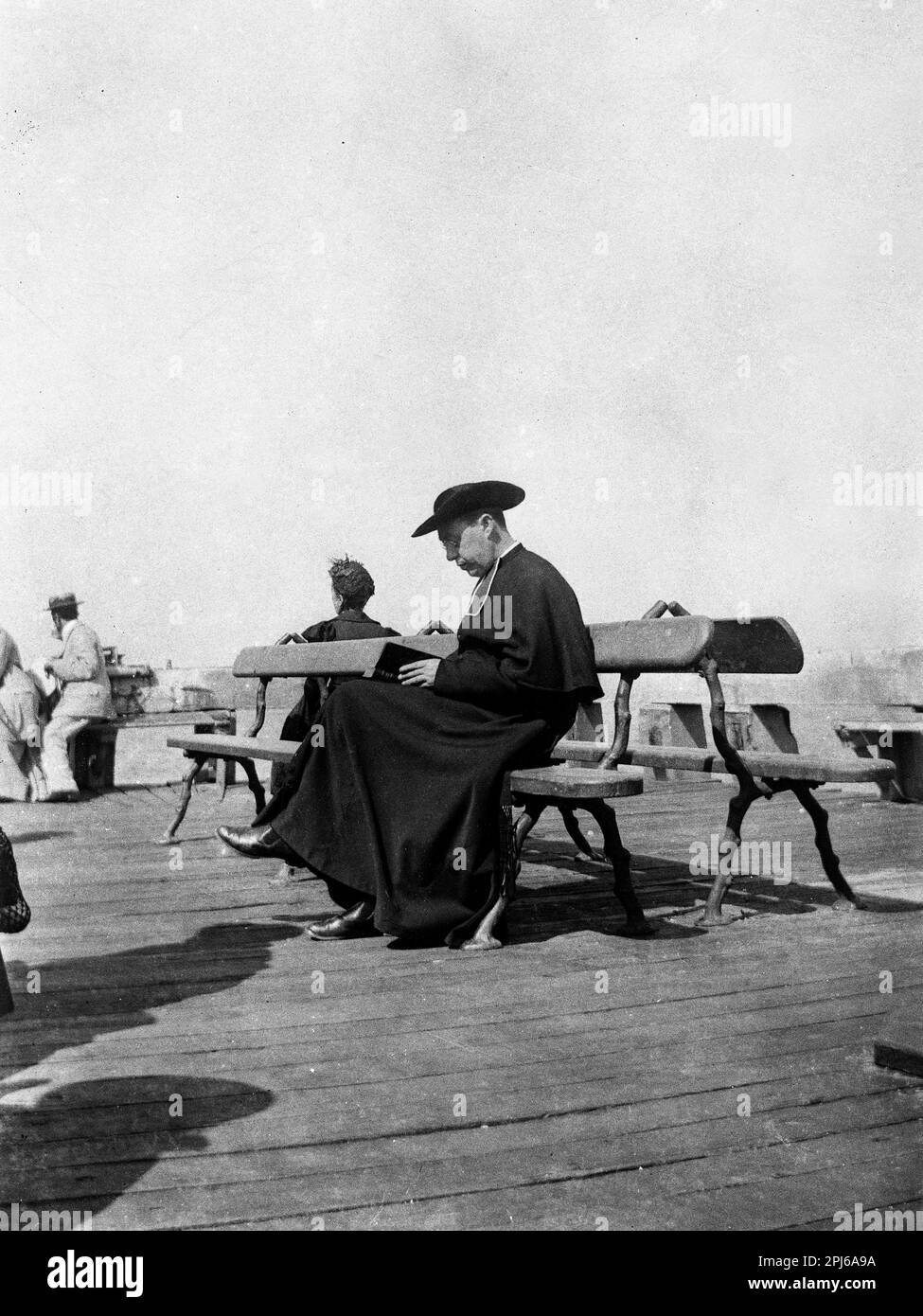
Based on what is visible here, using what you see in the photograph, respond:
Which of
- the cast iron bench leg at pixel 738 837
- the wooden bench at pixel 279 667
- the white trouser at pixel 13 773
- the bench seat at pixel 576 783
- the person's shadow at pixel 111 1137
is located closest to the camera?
the person's shadow at pixel 111 1137

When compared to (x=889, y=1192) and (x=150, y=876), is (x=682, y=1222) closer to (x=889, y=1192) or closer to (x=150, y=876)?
(x=889, y=1192)

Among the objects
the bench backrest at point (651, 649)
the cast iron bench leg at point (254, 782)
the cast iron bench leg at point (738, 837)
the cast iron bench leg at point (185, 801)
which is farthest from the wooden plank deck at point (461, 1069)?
the cast iron bench leg at point (185, 801)

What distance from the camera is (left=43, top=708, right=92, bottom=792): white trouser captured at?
9.39 meters

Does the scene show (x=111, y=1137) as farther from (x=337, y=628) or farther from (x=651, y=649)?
(x=337, y=628)

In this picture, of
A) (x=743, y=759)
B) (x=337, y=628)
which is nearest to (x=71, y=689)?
(x=337, y=628)

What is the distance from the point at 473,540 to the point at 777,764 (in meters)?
1.35

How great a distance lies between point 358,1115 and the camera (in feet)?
8.63

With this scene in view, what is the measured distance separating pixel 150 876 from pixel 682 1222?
4011 mm

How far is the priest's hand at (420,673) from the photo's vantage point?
184 inches

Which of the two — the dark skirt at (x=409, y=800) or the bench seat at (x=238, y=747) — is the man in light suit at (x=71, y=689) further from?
the dark skirt at (x=409, y=800)

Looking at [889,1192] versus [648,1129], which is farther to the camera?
[648,1129]

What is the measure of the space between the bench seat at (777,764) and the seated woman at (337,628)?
4.73 feet

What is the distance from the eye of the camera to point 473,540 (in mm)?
4832

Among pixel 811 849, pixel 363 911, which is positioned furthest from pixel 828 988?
pixel 811 849
